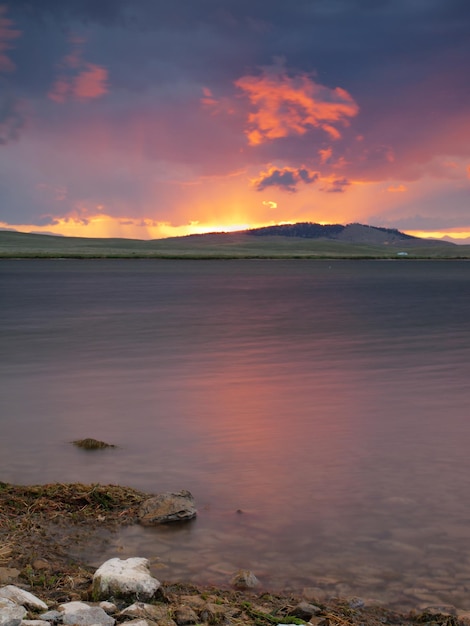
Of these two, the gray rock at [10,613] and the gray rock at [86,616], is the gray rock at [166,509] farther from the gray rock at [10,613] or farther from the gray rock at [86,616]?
the gray rock at [10,613]

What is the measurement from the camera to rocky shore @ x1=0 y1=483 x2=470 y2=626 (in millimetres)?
5289

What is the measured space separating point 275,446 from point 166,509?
3588 millimetres

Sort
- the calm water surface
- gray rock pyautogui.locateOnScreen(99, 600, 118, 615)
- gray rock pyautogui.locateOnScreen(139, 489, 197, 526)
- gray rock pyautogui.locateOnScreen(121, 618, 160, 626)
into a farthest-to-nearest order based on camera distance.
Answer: gray rock pyautogui.locateOnScreen(139, 489, 197, 526)
the calm water surface
gray rock pyautogui.locateOnScreen(99, 600, 118, 615)
gray rock pyautogui.locateOnScreen(121, 618, 160, 626)

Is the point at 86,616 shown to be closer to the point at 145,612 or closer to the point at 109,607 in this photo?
the point at 109,607

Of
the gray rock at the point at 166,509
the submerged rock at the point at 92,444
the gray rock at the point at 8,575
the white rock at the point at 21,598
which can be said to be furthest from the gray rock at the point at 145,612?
the submerged rock at the point at 92,444

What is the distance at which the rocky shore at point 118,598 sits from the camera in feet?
17.4

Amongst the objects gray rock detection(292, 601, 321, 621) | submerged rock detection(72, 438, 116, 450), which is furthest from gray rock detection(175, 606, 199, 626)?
submerged rock detection(72, 438, 116, 450)

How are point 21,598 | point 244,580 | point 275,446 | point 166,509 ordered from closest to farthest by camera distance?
point 21,598
point 244,580
point 166,509
point 275,446

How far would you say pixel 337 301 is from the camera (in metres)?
50.5

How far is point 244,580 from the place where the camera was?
6.51 m

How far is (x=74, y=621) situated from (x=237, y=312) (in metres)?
36.7

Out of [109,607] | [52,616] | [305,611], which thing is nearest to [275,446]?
[305,611]

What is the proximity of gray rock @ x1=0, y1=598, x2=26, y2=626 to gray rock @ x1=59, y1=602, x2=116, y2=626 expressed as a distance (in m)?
0.34

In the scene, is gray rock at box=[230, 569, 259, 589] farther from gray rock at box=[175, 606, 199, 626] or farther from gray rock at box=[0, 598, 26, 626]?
gray rock at box=[0, 598, 26, 626]
